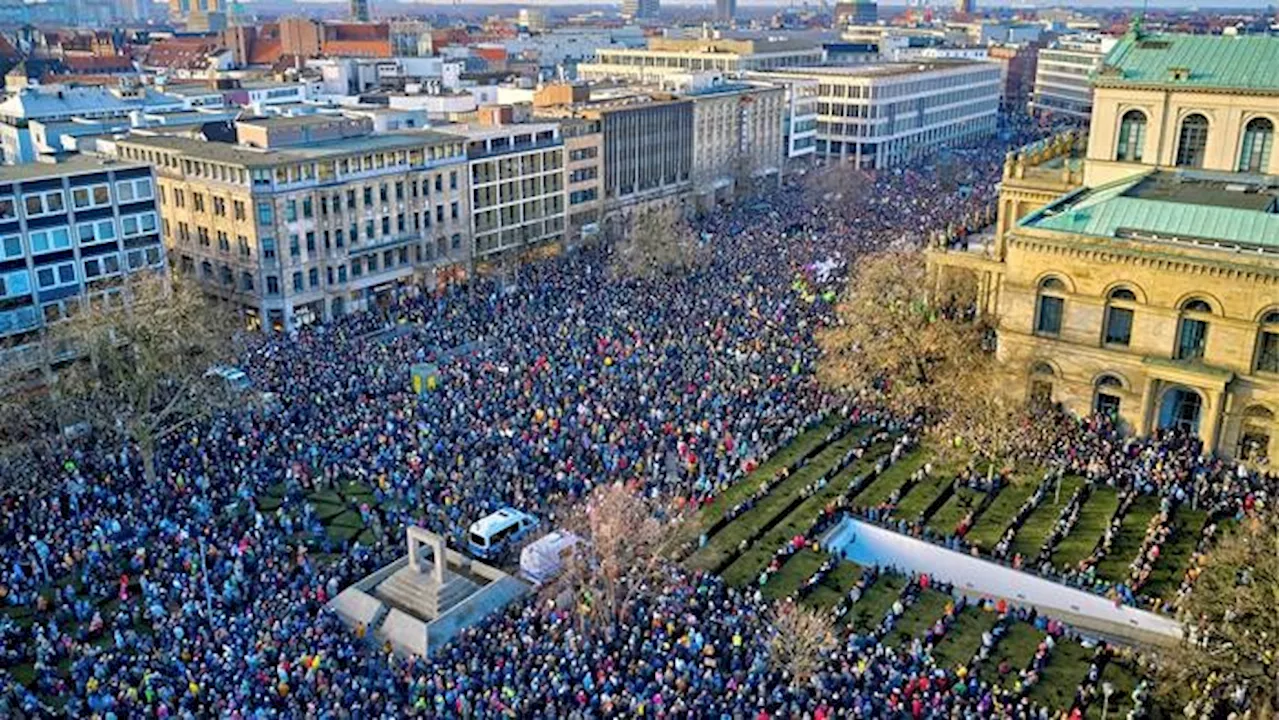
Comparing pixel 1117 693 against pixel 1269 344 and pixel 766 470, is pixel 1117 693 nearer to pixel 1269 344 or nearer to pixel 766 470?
pixel 766 470

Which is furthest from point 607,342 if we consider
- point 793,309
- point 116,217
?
point 116,217

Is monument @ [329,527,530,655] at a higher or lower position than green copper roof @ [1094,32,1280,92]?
lower

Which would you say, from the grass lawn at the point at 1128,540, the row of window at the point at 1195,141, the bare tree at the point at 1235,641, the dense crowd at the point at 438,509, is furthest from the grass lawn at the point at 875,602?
the row of window at the point at 1195,141

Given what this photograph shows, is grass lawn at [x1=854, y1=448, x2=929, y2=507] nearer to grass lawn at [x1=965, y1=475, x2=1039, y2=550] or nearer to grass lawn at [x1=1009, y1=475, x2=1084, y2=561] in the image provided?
grass lawn at [x1=965, y1=475, x2=1039, y2=550]

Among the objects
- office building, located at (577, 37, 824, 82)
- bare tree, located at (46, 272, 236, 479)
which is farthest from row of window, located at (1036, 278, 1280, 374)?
office building, located at (577, 37, 824, 82)

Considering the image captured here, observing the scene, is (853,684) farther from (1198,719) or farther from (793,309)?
(793,309)

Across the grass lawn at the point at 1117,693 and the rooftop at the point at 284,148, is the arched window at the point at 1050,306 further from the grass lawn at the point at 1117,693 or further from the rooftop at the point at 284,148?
the rooftop at the point at 284,148
